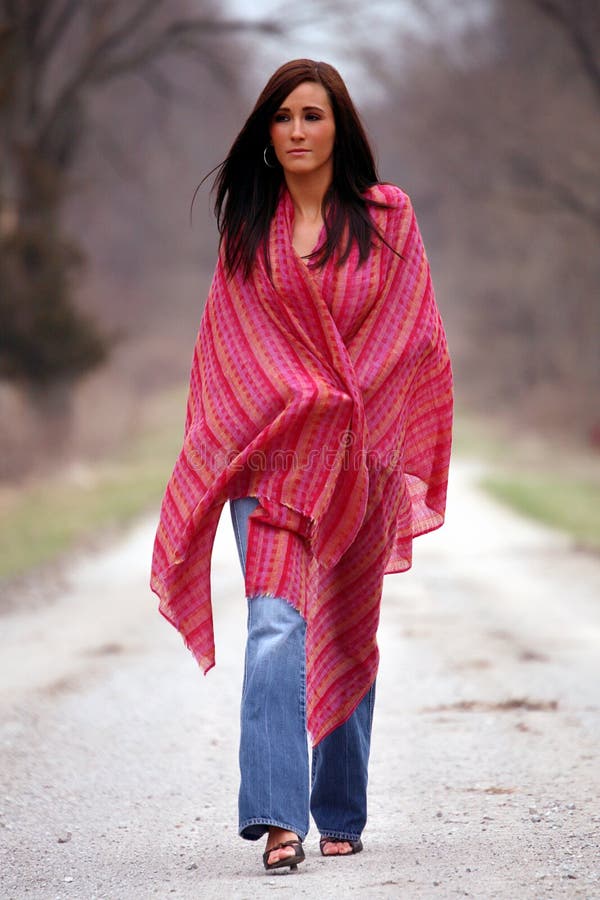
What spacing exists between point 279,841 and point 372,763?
5.10 feet

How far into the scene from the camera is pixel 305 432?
3.55 m

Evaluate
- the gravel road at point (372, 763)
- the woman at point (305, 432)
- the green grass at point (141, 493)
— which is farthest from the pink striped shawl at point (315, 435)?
the green grass at point (141, 493)

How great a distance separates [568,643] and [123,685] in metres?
2.37

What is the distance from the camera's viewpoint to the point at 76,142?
20969mm

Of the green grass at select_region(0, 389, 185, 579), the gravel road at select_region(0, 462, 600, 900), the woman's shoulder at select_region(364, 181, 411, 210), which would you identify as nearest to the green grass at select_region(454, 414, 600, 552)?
the green grass at select_region(0, 389, 185, 579)

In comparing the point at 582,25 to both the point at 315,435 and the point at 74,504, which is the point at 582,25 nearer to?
the point at 74,504

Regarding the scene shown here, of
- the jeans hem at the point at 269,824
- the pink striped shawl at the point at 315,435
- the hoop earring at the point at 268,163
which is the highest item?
the hoop earring at the point at 268,163

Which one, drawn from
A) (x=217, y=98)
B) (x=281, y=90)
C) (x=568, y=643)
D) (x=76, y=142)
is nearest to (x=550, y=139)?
(x=217, y=98)

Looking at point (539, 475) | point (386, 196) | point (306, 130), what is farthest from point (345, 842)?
point (539, 475)

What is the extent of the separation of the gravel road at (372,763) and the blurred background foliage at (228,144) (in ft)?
27.1

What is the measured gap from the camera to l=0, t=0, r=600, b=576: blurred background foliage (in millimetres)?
19391

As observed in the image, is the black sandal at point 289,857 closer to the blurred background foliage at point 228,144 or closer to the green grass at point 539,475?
the green grass at point 539,475

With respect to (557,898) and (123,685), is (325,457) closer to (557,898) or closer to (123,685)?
(557,898)

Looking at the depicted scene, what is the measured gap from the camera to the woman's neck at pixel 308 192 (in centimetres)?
372
